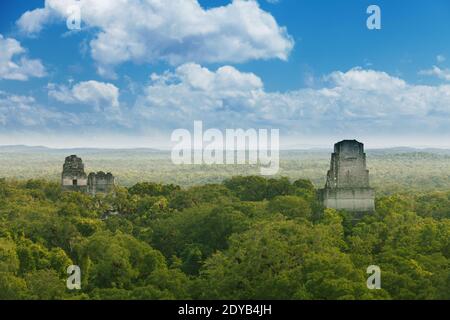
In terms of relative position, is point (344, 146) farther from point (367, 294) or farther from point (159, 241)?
point (367, 294)

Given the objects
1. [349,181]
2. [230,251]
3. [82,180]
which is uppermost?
[349,181]

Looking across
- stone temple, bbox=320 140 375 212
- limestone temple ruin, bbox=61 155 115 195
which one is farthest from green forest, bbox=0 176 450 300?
limestone temple ruin, bbox=61 155 115 195

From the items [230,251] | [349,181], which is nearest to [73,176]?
[349,181]

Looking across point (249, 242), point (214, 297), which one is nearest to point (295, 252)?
point (249, 242)

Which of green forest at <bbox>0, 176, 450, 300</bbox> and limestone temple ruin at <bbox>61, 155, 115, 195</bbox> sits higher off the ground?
limestone temple ruin at <bbox>61, 155, 115, 195</bbox>

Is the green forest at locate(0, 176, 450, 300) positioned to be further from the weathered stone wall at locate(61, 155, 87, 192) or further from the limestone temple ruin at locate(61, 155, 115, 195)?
the weathered stone wall at locate(61, 155, 87, 192)

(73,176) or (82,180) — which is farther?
(82,180)

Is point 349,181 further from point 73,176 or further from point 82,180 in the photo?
point 73,176
